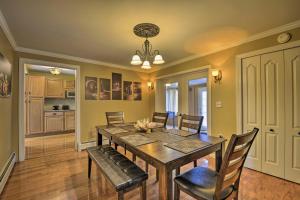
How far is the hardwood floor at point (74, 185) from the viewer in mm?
1892

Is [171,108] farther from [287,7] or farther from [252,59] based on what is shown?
[287,7]

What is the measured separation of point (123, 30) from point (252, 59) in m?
2.31

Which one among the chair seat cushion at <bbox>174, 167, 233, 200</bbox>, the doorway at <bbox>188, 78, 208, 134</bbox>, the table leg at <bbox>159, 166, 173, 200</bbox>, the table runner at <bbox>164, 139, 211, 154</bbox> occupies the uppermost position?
the doorway at <bbox>188, 78, 208, 134</bbox>

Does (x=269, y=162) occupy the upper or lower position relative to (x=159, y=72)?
lower

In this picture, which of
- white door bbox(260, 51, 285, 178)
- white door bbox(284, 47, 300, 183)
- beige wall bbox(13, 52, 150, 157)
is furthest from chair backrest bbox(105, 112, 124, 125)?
white door bbox(284, 47, 300, 183)

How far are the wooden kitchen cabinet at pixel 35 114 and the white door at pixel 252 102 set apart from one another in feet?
20.2

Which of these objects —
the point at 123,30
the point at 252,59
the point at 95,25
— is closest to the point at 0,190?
the point at 95,25

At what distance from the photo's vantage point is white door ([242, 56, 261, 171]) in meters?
2.58

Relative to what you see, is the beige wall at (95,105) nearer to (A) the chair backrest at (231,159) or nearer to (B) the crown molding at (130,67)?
(B) the crown molding at (130,67)

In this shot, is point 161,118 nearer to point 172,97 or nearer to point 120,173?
point 120,173

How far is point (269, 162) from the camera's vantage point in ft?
8.06

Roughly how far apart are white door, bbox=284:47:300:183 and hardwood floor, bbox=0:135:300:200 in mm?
238

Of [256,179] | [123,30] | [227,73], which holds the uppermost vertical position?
[123,30]

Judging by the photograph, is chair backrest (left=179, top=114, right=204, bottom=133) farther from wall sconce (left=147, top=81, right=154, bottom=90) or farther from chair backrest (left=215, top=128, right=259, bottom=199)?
wall sconce (left=147, top=81, right=154, bottom=90)
